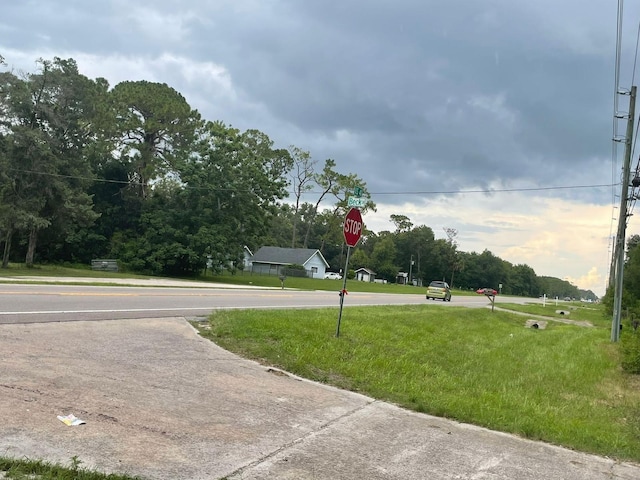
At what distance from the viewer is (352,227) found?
1137 centimetres

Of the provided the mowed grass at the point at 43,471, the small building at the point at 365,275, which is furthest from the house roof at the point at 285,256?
the mowed grass at the point at 43,471

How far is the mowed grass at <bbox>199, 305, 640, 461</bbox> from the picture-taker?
7309 mm

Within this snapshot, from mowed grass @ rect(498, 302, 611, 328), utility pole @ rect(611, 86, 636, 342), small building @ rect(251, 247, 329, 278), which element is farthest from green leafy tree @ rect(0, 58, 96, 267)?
small building @ rect(251, 247, 329, 278)

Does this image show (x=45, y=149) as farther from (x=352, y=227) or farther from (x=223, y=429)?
(x=223, y=429)

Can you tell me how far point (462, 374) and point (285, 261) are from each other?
7551cm

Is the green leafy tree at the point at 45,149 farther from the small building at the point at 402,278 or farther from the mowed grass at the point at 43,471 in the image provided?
the small building at the point at 402,278

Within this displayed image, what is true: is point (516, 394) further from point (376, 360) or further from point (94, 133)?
point (94, 133)

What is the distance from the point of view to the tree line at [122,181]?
118 feet

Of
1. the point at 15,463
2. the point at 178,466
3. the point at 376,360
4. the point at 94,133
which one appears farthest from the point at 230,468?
the point at 94,133

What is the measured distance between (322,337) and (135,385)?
17.6 feet

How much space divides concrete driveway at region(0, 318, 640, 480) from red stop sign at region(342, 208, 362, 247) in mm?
3712

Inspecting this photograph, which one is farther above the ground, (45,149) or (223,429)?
(45,149)

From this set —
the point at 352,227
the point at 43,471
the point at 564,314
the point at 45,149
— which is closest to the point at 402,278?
the point at 564,314

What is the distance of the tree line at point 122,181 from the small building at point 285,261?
1133 inches
